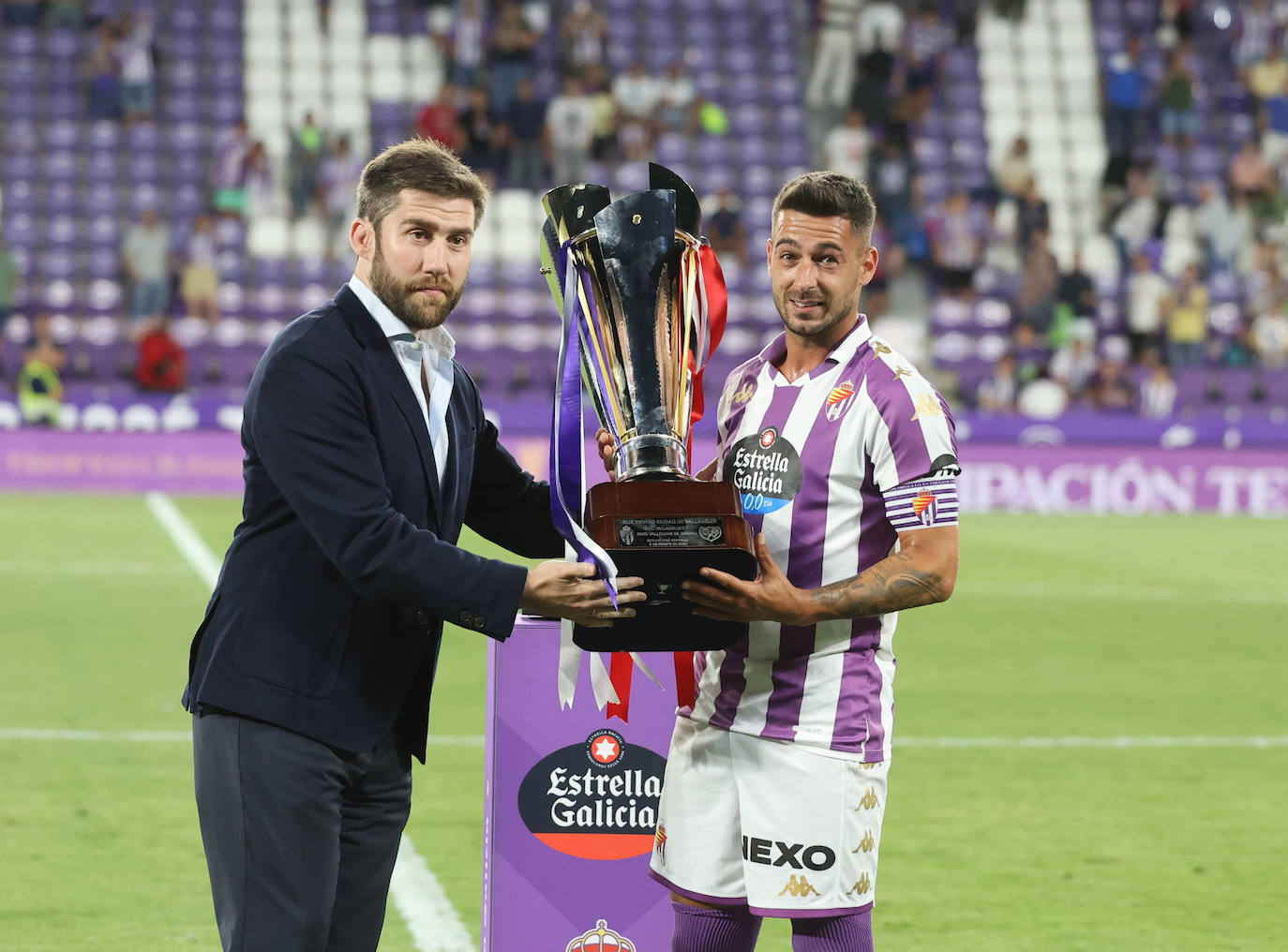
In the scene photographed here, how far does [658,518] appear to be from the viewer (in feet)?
9.73

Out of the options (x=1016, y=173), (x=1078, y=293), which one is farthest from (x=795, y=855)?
(x=1016, y=173)

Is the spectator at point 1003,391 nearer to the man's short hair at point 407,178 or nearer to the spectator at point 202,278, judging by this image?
Answer: the spectator at point 202,278

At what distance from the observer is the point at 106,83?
2230cm

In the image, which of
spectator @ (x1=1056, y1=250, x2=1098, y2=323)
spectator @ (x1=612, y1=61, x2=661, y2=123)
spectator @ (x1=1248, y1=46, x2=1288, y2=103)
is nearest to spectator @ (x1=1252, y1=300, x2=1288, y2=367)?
spectator @ (x1=1056, y1=250, x2=1098, y2=323)

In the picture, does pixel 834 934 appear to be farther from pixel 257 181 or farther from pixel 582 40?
pixel 582 40

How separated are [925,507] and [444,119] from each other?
64.1 feet

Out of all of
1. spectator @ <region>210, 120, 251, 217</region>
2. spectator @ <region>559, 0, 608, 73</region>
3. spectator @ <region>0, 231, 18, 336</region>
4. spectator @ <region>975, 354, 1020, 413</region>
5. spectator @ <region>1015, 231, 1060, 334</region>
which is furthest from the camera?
spectator @ <region>559, 0, 608, 73</region>

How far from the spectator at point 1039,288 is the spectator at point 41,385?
447 inches

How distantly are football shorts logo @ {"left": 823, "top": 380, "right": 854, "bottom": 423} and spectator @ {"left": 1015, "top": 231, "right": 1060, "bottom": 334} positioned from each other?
17965 mm

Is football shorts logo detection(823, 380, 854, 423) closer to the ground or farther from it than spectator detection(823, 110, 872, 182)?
closer to the ground

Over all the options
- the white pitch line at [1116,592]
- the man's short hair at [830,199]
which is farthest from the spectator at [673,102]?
the man's short hair at [830,199]

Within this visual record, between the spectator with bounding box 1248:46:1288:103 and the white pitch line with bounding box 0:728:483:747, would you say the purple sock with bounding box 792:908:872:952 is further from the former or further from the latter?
the spectator with bounding box 1248:46:1288:103

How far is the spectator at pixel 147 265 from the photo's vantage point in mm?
19453

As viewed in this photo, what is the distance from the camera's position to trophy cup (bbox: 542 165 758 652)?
2.97 meters
